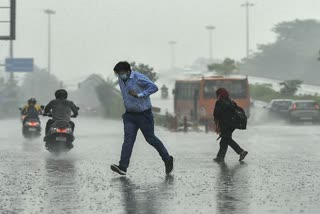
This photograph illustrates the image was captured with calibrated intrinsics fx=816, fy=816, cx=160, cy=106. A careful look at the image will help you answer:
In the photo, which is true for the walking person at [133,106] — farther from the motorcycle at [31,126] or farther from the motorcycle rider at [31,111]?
the motorcycle at [31,126]

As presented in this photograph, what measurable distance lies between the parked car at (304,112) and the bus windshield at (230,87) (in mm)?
3376

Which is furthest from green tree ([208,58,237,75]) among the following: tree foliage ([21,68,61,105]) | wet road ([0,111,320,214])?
wet road ([0,111,320,214])

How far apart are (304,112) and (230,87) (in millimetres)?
4430

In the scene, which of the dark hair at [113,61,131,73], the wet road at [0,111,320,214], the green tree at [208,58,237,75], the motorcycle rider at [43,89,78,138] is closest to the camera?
the wet road at [0,111,320,214]

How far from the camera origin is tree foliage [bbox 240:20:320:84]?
6201 inches

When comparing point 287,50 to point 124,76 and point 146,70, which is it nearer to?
point 146,70

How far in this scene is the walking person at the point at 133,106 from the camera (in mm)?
11969

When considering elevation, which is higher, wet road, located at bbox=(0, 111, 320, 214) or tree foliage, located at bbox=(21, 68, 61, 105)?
tree foliage, located at bbox=(21, 68, 61, 105)

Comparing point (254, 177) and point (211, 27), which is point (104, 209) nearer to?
point (254, 177)

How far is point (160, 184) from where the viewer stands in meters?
10.9

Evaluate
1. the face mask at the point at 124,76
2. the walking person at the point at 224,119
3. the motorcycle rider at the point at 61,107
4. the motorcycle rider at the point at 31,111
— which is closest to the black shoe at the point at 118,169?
the face mask at the point at 124,76

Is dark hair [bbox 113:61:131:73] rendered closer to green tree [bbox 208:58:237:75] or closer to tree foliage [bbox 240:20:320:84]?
green tree [bbox 208:58:237:75]

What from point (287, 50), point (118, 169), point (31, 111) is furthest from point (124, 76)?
point (287, 50)

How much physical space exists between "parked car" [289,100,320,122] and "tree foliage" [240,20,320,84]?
113680mm
